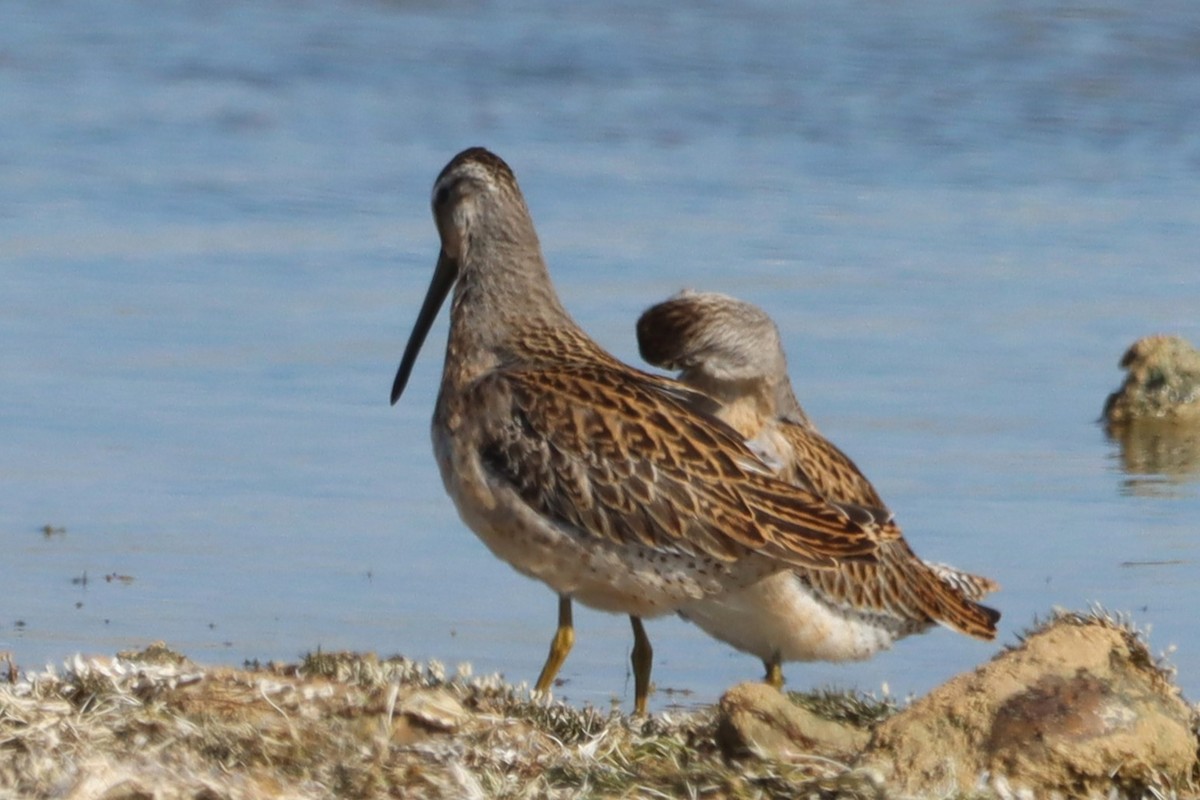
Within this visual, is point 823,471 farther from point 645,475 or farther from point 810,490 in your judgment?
point 645,475

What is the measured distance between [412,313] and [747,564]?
4.14 m

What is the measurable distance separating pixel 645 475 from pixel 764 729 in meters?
1.32

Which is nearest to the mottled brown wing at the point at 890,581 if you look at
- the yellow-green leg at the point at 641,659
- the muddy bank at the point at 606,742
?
the yellow-green leg at the point at 641,659

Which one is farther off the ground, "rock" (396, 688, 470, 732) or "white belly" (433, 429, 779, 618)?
"white belly" (433, 429, 779, 618)

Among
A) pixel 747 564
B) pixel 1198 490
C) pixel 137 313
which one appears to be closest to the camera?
pixel 747 564

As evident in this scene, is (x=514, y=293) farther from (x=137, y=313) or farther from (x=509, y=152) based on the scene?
(x=509, y=152)

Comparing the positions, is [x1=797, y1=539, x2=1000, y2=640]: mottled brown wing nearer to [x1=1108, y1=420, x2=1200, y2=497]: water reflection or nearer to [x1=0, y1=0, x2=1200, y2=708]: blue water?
[x1=0, y1=0, x2=1200, y2=708]: blue water

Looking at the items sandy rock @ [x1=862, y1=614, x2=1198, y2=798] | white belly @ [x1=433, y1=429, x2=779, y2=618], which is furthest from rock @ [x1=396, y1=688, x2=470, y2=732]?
white belly @ [x1=433, y1=429, x2=779, y2=618]

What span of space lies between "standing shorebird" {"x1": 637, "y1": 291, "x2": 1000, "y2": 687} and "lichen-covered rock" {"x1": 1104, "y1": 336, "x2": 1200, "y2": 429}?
2.44m

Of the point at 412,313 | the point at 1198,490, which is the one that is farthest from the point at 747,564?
the point at 412,313

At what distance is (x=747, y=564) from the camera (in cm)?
561

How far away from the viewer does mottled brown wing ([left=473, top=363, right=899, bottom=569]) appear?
5539 millimetres

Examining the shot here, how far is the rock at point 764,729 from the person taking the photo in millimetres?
4367

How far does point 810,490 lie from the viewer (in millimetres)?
6172
